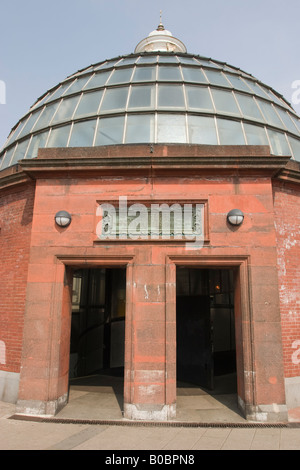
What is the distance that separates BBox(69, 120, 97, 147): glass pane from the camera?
1035 centimetres

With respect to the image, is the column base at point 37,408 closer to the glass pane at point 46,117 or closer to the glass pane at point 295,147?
the glass pane at point 46,117

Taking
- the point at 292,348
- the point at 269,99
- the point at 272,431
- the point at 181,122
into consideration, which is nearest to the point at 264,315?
the point at 292,348

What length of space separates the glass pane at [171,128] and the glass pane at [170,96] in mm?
649

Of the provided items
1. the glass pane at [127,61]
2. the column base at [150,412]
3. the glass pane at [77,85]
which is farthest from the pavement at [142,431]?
the glass pane at [127,61]

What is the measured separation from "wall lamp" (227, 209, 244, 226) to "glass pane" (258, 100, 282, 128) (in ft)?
19.0

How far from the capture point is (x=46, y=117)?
1245 cm

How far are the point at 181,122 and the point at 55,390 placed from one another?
8.84m

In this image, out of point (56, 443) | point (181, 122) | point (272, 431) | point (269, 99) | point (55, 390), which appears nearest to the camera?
point (56, 443)

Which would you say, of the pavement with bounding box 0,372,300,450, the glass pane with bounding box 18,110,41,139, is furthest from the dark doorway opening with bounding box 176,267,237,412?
the glass pane with bounding box 18,110,41,139

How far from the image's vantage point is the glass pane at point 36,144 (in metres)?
11.3

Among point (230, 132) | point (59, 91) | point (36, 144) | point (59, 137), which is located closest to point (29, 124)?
point (59, 91)

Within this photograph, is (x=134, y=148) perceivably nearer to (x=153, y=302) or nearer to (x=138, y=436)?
(x=153, y=302)

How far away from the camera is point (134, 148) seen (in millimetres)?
8141

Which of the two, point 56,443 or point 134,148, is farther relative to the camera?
point 134,148
